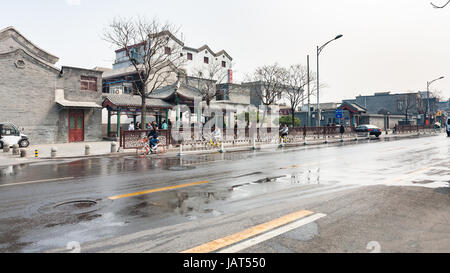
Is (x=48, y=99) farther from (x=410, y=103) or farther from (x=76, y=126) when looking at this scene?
(x=410, y=103)

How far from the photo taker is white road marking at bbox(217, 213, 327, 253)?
3533 millimetres

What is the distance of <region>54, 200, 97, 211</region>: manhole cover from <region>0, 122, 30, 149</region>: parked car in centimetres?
1714

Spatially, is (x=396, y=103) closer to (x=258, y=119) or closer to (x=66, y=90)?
(x=258, y=119)

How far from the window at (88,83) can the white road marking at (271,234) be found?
27092 millimetres

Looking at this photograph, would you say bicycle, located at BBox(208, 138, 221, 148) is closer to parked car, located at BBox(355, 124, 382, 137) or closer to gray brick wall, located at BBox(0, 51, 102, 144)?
gray brick wall, located at BBox(0, 51, 102, 144)

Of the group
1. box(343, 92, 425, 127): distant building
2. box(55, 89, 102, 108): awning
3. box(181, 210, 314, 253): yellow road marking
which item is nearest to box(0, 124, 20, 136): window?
box(55, 89, 102, 108): awning

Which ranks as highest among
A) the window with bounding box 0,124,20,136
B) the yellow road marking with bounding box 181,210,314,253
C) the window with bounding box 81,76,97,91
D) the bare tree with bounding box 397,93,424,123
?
the bare tree with bounding box 397,93,424,123

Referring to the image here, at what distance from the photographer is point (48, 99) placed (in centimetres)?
2409

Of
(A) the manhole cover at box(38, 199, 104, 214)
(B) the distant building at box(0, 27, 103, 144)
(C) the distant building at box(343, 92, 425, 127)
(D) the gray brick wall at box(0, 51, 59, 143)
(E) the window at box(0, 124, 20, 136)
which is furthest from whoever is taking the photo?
(C) the distant building at box(343, 92, 425, 127)

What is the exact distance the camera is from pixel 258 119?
3947cm

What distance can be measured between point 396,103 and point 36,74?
233ft

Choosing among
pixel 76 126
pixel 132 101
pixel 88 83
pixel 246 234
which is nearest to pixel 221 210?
pixel 246 234

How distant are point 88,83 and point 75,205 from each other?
24.4 metres

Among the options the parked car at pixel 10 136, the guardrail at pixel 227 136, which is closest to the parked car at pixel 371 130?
the guardrail at pixel 227 136
